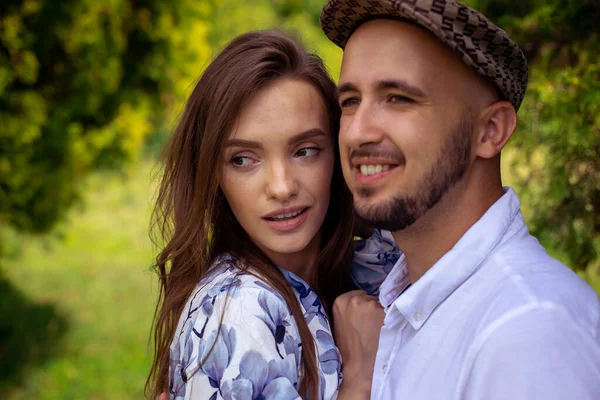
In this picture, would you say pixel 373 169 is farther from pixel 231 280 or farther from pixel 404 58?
pixel 231 280

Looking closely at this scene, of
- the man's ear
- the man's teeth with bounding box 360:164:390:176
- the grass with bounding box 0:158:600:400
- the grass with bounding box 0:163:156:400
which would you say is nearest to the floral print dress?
the man's teeth with bounding box 360:164:390:176

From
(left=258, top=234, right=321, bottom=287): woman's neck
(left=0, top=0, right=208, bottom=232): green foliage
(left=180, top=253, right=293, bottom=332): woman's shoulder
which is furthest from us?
(left=0, top=0, right=208, bottom=232): green foliage

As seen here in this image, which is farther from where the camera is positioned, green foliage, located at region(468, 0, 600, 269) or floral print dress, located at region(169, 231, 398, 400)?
green foliage, located at region(468, 0, 600, 269)

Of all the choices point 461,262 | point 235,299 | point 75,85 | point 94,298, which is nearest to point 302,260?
point 235,299

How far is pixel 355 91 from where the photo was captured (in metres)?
1.94

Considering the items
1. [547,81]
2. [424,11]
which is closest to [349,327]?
[424,11]

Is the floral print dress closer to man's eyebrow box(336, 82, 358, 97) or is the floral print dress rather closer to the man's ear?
man's eyebrow box(336, 82, 358, 97)

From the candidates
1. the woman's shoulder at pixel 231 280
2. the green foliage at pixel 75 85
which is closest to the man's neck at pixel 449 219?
the woman's shoulder at pixel 231 280

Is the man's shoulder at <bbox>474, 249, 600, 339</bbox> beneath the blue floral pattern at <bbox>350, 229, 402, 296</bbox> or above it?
above

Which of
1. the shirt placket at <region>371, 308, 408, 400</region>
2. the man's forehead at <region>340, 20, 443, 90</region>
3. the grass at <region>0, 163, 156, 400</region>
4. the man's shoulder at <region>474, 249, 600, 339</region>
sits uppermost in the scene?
the man's forehead at <region>340, 20, 443, 90</region>

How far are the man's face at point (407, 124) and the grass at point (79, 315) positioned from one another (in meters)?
3.50

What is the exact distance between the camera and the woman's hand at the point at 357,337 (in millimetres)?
2109

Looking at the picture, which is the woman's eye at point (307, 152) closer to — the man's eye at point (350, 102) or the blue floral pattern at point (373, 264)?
the man's eye at point (350, 102)

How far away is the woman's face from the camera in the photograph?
2.24 meters
